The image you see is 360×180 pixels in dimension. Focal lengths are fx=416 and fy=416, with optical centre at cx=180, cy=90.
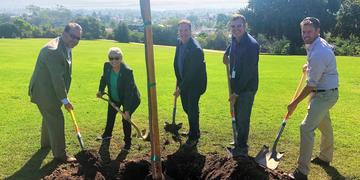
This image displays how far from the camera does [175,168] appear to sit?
6562mm

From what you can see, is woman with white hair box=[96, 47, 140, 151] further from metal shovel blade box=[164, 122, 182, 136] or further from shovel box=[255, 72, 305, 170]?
shovel box=[255, 72, 305, 170]

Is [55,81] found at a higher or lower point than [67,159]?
higher

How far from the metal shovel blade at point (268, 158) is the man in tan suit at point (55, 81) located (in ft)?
9.90

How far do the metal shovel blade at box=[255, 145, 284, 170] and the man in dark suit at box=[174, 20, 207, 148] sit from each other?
1445 millimetres

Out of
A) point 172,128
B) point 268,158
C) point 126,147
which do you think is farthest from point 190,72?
point 268,158

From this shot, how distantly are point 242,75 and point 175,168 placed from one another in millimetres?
1876

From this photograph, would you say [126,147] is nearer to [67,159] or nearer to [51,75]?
[67,159]

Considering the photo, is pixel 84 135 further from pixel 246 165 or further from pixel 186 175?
pixel 246 165

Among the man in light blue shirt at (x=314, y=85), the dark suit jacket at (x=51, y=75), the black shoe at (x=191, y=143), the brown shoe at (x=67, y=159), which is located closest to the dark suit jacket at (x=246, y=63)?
the man in light blue shirt at (x=314, y=85)

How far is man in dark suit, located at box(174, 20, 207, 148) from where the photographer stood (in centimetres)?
748

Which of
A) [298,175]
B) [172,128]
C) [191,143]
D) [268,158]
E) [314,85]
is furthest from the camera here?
[172,128]

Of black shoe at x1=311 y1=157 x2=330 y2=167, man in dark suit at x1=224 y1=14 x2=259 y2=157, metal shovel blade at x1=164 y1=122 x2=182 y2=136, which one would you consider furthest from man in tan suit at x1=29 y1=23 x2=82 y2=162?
black shoe at x1=311 y1=157 x2=330 y2=167

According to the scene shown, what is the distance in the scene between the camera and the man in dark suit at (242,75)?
6812 mm

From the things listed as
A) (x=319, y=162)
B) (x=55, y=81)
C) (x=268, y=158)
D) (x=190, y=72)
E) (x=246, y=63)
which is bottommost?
(x=319, y=162)
